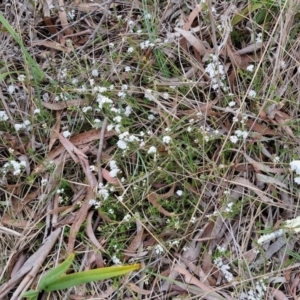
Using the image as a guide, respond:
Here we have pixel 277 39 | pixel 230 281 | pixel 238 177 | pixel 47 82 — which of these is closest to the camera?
pixel 230 281

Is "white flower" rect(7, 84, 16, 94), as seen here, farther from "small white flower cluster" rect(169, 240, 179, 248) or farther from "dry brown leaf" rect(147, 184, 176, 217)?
"small white flower cluster" rect(169, 240, 179, 248)

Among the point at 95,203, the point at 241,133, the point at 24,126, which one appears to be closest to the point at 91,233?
the point at 95,203

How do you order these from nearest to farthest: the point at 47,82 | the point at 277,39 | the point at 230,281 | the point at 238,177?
1. the point at 230,281
2. the point at 238,177
3. the point at 277,39
4. the point at 47,82

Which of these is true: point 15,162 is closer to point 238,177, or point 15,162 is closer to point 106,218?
point 106,218

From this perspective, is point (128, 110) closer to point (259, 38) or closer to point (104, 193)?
point (104, 193)

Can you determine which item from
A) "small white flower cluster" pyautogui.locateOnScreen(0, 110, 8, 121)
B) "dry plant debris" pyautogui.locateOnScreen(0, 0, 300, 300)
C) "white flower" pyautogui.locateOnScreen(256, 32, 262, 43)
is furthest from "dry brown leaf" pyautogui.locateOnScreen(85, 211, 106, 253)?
"white flower" pyautogui.locateOnScreen(256, 32, 262, 43)

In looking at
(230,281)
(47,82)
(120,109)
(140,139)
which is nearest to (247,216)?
(230,281)
